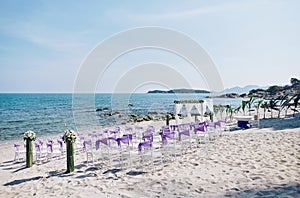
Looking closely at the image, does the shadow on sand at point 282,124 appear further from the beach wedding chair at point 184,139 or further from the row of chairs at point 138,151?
the beach wedding chair at point 184,139

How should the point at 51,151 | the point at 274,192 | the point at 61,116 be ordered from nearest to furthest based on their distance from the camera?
the point at 274,192, the point at 51,151, the point at 61,116

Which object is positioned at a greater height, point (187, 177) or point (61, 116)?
point (187, 177)

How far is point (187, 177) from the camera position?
5.31 meters

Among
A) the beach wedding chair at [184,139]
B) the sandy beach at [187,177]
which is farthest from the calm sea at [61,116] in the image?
the beach wedding chair at [184,139]

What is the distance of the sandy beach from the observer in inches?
179

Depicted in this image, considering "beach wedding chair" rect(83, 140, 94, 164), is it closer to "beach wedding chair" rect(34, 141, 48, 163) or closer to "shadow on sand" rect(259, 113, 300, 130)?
"beach wedding chair" rect(34, 141, 48, 163)

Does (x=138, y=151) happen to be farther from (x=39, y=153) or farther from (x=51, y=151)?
(x=39, y=153)

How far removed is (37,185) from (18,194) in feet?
1.72

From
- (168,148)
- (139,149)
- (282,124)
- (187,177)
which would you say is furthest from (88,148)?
(282,124)

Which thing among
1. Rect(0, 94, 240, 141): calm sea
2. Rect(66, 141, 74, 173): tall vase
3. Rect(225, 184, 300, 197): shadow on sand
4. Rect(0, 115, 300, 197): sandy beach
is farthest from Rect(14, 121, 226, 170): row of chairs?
Rect(0, 94, 240, 141): calm sea

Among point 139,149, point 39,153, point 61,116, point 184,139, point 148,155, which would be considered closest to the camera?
point 148,155

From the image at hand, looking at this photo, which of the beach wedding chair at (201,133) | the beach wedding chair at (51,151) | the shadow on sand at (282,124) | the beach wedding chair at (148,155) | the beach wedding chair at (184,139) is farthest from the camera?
the shadow on sand at (282,124)

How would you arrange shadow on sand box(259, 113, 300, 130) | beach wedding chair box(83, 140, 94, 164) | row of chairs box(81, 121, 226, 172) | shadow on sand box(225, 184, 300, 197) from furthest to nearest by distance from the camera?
shadow on sand box(259, 113, 300, 130) < beach wedding chair box(83, 140, 94, 164) < row of chairs box(81, 121, 226, 172) < shadow on sand box(225, 184, 300, 197)

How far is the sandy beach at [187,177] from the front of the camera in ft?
14.9
